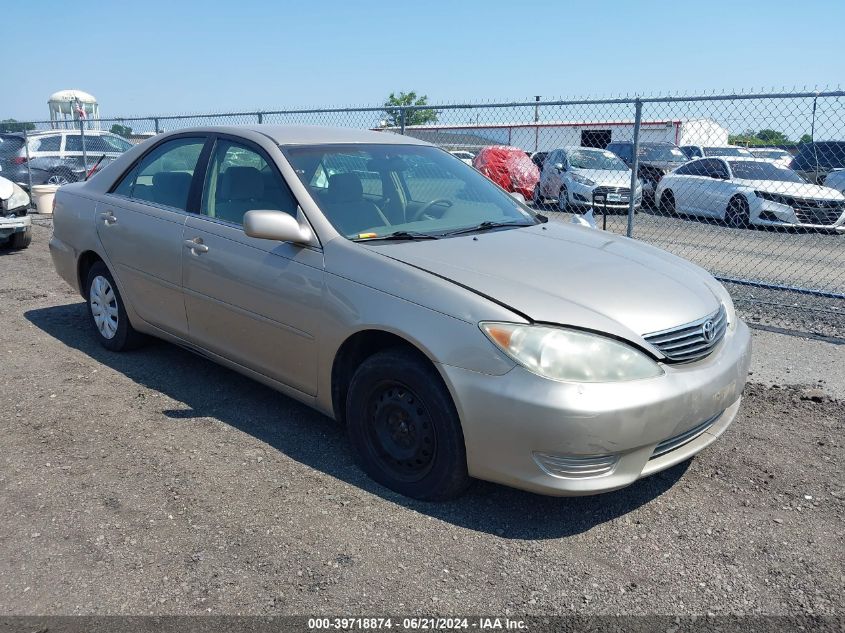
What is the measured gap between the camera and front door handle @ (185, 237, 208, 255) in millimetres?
4406

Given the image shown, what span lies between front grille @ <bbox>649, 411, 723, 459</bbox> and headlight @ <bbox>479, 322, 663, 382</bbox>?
32 centimetres

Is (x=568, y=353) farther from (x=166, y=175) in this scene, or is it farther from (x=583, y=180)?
(x=583, y=180)

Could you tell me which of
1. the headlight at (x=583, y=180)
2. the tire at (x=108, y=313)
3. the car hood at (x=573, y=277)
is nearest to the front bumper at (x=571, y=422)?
the car hood at (x=573, y=277)

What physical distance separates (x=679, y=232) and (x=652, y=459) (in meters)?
9.32

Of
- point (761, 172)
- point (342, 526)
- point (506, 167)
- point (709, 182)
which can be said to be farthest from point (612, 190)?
point (342, 526)

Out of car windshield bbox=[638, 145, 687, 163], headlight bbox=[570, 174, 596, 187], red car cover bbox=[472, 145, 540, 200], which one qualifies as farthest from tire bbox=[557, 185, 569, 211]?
car windshield bbox=[638, 145, 687, 163]

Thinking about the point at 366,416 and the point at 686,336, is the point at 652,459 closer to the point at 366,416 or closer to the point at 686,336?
the point at 686,336

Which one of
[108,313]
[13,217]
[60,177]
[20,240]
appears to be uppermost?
[60,177]

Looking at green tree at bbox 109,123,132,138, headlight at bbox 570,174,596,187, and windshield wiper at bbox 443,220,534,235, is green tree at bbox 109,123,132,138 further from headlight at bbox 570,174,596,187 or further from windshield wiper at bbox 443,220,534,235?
windshield wiper at bbox 443,220,534,235

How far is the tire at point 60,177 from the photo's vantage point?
16.1 m

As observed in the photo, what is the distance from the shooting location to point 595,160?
13305mm

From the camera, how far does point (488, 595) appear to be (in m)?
2.81

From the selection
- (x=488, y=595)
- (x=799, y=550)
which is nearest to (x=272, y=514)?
(x=488, y=595)

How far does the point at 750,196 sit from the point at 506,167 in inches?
145
